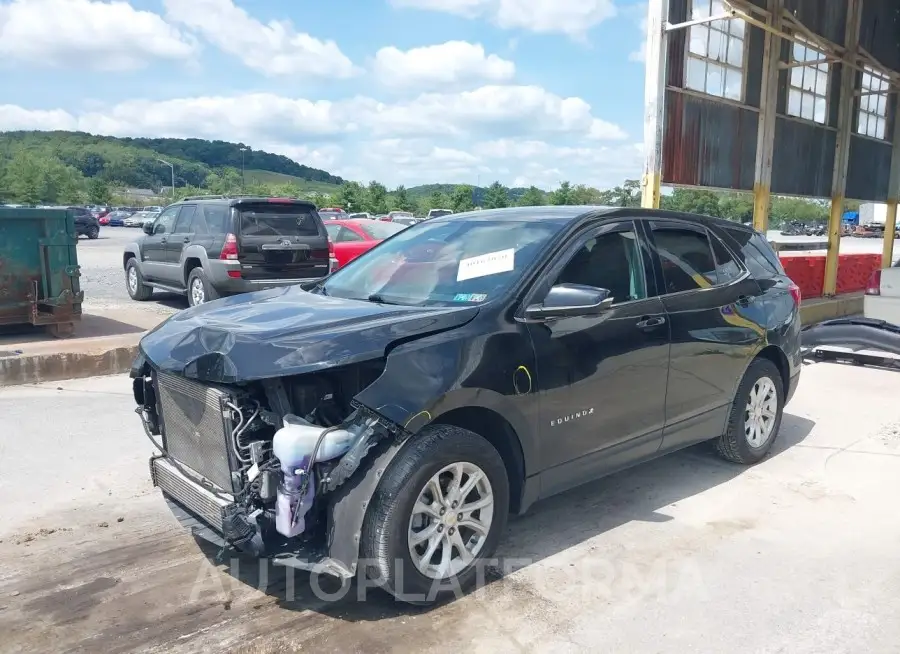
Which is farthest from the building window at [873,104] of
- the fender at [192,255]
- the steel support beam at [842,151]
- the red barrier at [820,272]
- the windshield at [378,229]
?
the fender at [192,255]

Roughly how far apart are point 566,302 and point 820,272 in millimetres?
12306

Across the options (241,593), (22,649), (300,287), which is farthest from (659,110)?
(22,649)

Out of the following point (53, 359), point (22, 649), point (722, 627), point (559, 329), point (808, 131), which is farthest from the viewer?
point (808, 131)

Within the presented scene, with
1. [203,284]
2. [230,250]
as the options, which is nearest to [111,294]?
[203,284]

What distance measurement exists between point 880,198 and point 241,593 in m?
17.9

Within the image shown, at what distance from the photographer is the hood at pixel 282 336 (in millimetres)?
3178

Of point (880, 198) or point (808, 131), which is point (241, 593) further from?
point (880, 198)

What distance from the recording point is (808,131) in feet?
47.5

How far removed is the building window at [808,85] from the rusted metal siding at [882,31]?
35.4 inches

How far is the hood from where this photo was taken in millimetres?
3178

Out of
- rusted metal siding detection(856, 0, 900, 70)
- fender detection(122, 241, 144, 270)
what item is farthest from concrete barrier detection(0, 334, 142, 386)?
rusted metal siding detection(856, 0, 900, 70)

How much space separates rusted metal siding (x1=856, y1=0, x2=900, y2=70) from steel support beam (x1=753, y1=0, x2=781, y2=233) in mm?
2996

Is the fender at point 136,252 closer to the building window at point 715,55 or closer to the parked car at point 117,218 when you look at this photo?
the building window at point 715,55

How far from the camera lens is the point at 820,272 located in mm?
14266
